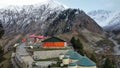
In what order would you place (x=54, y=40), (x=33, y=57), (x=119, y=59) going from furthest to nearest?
(x=119, y=59) < (x=54, y=40) < (x=33, y=57)

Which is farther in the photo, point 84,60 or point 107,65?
point 107,65

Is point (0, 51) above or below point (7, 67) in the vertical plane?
above

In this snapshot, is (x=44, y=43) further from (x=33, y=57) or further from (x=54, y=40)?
(x=33, y=57)

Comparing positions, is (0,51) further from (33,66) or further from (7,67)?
(7,67)

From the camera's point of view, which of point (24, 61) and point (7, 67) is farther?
point (7, 67)

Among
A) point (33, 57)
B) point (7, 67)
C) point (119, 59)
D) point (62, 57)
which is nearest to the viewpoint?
point (62, 57)

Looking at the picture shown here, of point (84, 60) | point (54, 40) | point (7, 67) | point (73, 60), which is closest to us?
point (84, 60)

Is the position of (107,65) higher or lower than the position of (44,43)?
lower

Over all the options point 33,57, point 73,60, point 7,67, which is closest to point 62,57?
point 73,60

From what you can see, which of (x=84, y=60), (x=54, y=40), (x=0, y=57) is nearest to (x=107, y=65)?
(x=54, y=40)
